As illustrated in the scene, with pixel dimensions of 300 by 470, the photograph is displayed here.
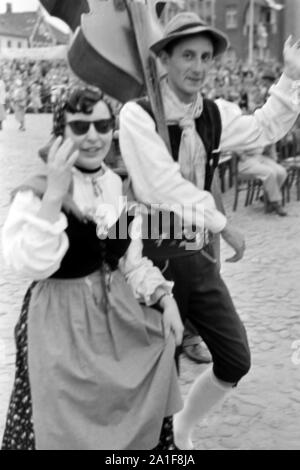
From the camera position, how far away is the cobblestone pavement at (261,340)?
9.84ft

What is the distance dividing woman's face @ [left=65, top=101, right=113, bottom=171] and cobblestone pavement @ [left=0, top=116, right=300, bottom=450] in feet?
4.83

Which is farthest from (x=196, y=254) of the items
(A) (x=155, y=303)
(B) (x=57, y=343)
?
(B) (x=57, y=343)

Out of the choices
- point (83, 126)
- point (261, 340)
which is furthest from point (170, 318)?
point (261, 340)

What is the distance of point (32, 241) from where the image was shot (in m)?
1.82

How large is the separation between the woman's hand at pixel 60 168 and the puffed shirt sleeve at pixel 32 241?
0.26 ft

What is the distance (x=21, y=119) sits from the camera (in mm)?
19078

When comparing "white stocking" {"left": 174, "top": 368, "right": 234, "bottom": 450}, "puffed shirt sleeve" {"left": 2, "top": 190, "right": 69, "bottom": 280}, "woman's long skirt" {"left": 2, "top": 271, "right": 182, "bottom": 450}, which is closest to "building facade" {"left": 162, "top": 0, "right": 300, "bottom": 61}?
"white stocking" {"left": 174, "top": 368, "right": 234, "bottom": 450}

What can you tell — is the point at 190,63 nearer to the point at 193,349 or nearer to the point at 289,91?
the point at 289,91

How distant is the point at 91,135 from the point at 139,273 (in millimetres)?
500

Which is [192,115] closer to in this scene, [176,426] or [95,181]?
[95,181]

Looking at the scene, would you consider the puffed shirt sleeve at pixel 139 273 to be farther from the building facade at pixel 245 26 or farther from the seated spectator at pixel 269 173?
the building facade at pixel 245 26

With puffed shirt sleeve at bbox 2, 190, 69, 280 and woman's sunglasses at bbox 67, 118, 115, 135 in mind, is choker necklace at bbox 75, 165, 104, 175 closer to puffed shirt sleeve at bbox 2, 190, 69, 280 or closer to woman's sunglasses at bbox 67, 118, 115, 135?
woman's sunglasses at bbox 67, 118, 115, 135

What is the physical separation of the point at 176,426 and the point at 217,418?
426 mm

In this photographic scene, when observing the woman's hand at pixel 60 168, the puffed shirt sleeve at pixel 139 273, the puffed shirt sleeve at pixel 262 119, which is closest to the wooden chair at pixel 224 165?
the puffed shirt sleeve at pixel 262 119
